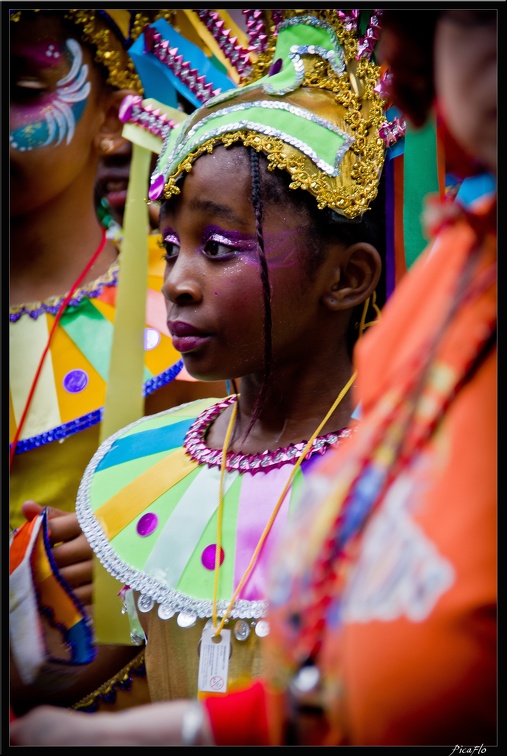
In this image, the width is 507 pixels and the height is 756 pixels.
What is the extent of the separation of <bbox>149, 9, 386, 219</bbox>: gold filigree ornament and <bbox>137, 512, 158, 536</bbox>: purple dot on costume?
1.73ft

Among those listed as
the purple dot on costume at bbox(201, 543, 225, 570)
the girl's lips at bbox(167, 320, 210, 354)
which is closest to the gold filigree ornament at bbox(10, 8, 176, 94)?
the girl's lips at bbox(167, 320, 210, 354)

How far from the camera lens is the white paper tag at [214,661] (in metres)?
1.39

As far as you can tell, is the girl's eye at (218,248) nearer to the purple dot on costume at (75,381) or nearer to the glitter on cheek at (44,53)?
the purple dot on costume at (75,381)

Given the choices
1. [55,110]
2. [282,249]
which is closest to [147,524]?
[282,249]

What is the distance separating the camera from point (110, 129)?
227 cm

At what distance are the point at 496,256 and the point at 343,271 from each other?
765 mm

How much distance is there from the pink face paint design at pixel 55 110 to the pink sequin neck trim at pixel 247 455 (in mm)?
817

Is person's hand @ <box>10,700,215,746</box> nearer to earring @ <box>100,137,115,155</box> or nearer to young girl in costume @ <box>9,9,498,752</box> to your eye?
young girl in costume @ <box>9,9,498,752</box>

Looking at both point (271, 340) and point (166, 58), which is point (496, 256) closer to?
point (271, 340)

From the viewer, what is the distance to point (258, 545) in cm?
145

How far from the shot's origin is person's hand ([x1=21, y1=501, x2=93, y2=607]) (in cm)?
170

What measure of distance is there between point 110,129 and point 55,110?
17 centimetres

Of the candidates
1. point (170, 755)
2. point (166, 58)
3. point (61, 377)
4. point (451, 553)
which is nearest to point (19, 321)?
point (61, 377)

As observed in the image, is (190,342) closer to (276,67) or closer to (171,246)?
(171,246)
